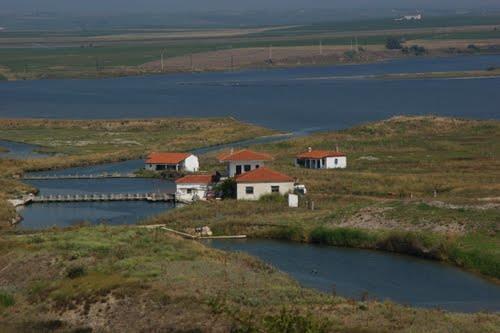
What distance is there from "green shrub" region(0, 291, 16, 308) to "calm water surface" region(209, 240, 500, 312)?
630 centimetres

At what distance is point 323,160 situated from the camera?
50500mm

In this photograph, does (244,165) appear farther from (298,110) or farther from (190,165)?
(298,110)

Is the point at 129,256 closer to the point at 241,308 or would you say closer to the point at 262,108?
the point at 241,308

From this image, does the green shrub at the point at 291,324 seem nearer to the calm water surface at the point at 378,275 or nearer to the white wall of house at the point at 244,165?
the calm water surface at the point at 378,275

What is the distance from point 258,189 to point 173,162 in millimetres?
9941

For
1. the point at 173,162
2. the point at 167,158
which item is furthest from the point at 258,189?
the point at 167,158

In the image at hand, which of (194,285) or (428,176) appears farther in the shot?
(428,176)

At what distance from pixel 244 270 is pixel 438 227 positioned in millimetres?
8008

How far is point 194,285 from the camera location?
1015 inches

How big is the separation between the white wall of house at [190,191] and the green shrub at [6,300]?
56.8ft

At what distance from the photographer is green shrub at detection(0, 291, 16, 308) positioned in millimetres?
26922

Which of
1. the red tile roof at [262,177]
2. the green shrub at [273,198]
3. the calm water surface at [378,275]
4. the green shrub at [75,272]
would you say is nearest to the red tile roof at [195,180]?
the red tile roof at [262,177]

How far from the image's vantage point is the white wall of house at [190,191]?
44500 mm

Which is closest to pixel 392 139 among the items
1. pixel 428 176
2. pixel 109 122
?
pixel 428 176
